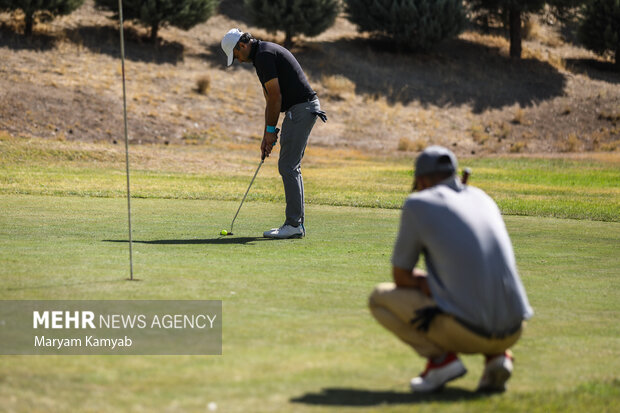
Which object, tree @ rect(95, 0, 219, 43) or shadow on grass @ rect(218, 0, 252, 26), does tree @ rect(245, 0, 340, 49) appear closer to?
tree @ rect(95, 0, 219, 43)

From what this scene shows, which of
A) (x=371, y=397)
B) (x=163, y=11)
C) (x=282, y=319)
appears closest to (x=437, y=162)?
(x=371, y=397)

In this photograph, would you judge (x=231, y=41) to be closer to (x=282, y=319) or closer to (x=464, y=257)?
(x=282, y=319)

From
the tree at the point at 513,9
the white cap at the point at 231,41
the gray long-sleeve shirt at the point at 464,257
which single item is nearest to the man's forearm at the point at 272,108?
the white cap at the point at 231,41

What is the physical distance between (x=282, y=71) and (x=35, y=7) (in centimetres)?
3378

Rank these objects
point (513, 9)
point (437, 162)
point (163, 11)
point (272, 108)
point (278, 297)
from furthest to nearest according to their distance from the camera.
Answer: point (513, 9) < point (163, 11) < point (272, 108) < point (278, 297) < point (437, 162)

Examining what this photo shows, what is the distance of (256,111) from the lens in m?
44.9

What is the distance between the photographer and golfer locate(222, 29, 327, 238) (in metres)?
11.7

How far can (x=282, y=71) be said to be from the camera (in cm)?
1186

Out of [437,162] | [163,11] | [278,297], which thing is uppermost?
[437,162]

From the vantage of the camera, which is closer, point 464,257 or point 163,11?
point 464,257

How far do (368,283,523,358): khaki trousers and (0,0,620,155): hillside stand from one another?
31.8m

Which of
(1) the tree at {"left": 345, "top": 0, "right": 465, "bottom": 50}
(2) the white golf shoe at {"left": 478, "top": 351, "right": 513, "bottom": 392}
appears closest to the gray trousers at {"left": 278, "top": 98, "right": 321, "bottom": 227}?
(2) the white golf shoe at {"left": 478, "top": 351, "right": 513, "bottom": 392}

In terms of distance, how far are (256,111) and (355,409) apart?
40621 millimetres

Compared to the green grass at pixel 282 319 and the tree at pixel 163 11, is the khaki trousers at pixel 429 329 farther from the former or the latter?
the tree at pixel 163 11
